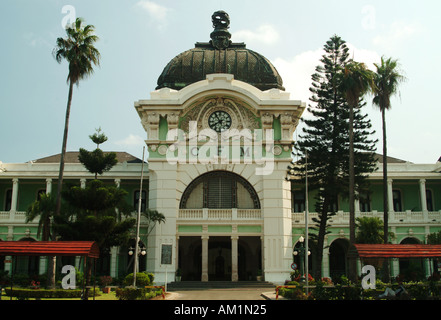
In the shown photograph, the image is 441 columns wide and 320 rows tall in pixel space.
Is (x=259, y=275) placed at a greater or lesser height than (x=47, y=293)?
greater

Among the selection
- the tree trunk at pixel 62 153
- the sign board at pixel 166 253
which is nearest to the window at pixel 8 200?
the tree trunk at pixel 62 153

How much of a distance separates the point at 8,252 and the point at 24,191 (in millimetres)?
20885

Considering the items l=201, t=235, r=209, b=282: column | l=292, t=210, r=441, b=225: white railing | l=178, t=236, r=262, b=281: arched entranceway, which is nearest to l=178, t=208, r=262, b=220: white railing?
l=201, t=235, r=209, b=282: column

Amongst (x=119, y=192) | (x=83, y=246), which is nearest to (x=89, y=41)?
(x=119, y=192)

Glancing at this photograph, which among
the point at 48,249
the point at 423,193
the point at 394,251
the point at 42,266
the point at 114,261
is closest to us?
the point at 48,249

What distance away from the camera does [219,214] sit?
36.6 meters

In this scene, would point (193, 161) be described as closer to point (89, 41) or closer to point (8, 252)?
point (89, 41)

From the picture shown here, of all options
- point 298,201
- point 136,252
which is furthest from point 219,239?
point 136,252

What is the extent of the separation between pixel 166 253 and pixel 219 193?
5.84m

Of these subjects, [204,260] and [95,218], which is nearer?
[95,218]

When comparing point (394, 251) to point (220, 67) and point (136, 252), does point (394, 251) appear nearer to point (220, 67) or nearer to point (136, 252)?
point (136, 252)

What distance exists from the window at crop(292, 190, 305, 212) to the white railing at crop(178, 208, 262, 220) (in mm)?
6080

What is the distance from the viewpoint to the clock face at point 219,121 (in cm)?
3747
